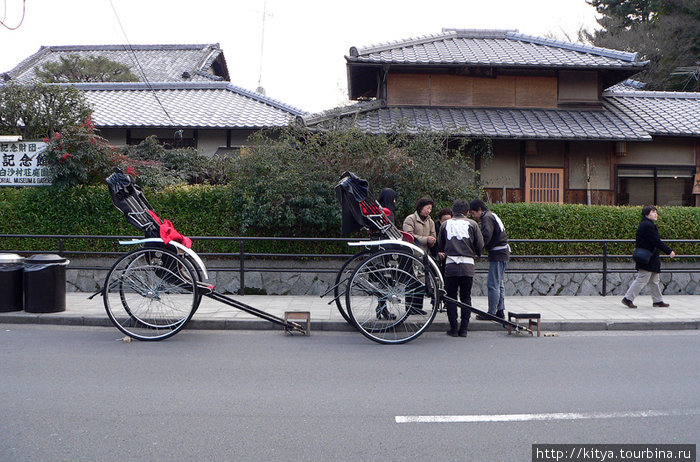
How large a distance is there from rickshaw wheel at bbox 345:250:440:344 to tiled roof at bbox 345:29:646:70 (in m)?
9.47

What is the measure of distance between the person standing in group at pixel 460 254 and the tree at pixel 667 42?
23177mm

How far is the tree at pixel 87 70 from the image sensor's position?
25.3 metres

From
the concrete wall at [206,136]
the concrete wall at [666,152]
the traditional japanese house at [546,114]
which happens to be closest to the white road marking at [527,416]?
the traditional japanese house at [546,114]

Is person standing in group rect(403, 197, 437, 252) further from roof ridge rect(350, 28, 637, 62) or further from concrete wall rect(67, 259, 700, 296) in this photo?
roof ridge rect(350, 28, 637, 62)

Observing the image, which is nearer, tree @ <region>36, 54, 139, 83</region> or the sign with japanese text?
the sign with japanese text

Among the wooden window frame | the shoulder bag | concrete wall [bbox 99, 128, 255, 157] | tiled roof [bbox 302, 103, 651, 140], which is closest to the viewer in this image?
the shoulder bag

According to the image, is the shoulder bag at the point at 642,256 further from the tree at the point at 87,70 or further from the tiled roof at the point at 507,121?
the tree at the point at 87,70

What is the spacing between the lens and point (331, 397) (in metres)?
5.25

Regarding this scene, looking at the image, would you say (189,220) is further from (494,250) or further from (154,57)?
(154,57)

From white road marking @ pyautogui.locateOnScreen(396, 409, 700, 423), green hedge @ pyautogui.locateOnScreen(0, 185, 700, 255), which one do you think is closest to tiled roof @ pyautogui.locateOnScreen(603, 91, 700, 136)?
green hedge @ pyautogui.locateOnScreen(0, 185, 700, 255)

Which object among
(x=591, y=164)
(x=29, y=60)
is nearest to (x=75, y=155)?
(x=591, y=164)

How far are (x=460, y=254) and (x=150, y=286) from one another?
13.8ft

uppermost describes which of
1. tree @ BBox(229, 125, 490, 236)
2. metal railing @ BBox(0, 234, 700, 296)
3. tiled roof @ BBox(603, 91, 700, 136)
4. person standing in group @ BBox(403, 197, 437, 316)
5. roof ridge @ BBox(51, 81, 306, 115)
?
roof ridge @ BBox(51, 81, 306, 115)

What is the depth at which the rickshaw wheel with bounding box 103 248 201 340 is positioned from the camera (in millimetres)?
7461
